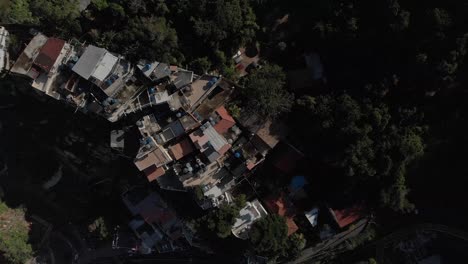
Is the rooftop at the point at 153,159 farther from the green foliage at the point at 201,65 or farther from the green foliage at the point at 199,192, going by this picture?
the green foliage at the point at 201,65

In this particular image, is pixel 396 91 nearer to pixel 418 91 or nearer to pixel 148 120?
pixel 418 91

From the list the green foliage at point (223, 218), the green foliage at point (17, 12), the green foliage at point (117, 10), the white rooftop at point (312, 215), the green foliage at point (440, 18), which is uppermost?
the green foliage at point (17, 12)

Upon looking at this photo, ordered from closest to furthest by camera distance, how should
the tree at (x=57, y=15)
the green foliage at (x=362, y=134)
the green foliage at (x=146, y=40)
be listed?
the green foliage at (x=362, y=134), the green foliage at (x=146, y=40), the tree at (x=57, y=15)

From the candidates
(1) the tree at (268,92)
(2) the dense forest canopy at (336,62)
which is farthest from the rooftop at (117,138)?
(1) the tree at (268,92)

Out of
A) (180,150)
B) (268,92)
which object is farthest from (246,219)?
(268,92)

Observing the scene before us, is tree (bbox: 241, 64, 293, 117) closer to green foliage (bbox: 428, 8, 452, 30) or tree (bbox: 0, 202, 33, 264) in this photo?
green foliage (bbox: 428, 8, 452, 30)

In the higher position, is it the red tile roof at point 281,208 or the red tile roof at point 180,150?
the red tile roof at point 180,150

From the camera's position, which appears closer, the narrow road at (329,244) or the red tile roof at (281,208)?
the red tile roof at (281,208)

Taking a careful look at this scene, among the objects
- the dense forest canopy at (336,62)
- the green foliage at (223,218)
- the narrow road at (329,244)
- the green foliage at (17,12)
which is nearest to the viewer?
the dense forest canopy at (336,62)
